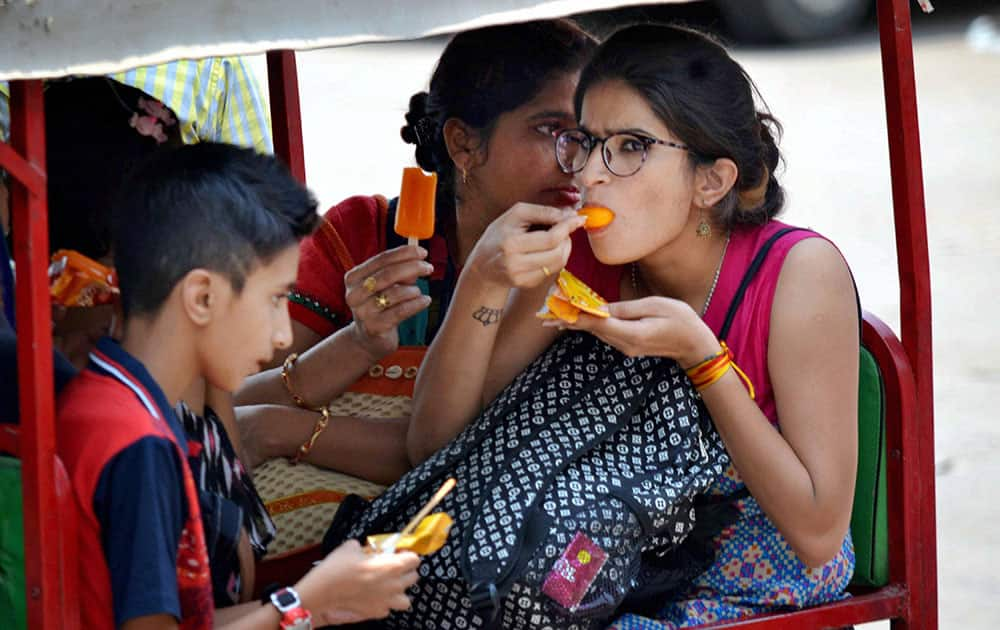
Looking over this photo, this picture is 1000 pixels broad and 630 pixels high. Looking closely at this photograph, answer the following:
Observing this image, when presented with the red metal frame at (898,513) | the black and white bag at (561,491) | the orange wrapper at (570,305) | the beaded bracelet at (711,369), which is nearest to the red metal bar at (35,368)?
the black and white bag at (561,491)

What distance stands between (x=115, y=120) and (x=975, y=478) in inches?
132

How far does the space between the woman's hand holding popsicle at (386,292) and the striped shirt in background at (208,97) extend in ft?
1.35

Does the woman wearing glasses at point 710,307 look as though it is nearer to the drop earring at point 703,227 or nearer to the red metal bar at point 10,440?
the drop earring at point 703,227

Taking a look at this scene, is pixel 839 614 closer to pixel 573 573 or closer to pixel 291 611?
pixel 573 573

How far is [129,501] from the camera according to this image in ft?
5.95

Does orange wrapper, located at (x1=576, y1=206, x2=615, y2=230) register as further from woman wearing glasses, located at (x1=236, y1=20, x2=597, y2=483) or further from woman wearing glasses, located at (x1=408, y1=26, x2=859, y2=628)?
woman wearing glasses, located at (x1=236, y1=20, x2=597, y2=483)

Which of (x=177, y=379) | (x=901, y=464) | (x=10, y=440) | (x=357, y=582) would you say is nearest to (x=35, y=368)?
(x=10, y=440)

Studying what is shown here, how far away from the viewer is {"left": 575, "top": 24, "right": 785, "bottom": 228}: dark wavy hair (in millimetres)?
2406

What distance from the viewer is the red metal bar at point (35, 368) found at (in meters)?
1.75

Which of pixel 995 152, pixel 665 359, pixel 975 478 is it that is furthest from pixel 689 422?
pixel 995 152

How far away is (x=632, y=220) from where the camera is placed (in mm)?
2408

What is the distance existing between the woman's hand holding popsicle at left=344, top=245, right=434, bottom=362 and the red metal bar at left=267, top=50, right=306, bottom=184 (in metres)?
0.63

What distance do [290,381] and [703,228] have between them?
85 centimetres

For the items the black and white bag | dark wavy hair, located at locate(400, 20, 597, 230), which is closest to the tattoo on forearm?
the black and white bag
